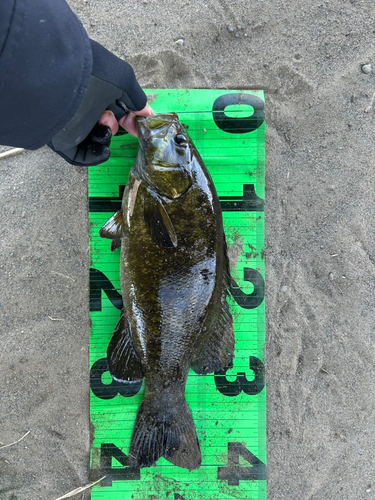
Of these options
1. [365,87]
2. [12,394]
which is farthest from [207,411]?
[365,87]

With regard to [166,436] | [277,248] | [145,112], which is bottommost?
[166,436]

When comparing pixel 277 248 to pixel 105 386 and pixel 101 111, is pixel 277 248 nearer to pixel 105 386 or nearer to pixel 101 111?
pixel 101 111

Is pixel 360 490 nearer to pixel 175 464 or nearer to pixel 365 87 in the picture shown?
pixel 175 464

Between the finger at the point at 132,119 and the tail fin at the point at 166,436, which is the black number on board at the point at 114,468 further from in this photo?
the finger at the point at 132,119

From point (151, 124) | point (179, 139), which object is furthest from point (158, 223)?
point (151, 124)

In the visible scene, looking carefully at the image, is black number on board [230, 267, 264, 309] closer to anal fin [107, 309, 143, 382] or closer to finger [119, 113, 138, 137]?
anal fin [107, 309, 143, 382]

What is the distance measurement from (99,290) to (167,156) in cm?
126

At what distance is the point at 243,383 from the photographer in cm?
276

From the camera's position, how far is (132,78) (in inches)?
85.4

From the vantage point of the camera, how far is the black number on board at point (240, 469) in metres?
2.72

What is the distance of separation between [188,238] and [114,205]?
0.84m

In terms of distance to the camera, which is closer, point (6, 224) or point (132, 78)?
point (132, 78)

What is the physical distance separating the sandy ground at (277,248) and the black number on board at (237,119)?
0.13 m

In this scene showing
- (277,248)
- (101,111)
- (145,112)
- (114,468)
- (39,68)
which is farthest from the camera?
(277,248)
